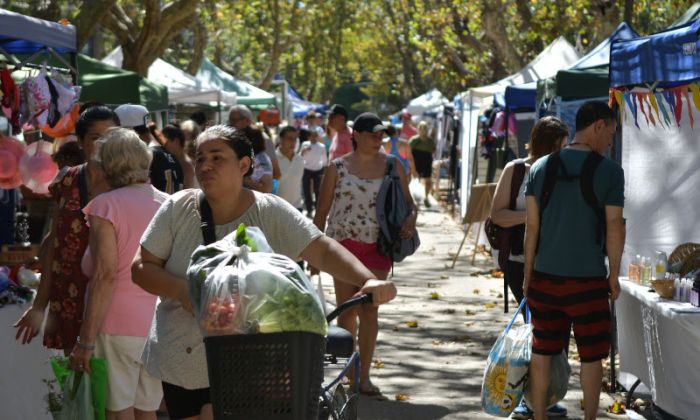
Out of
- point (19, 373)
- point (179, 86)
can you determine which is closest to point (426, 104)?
point (179, 86)

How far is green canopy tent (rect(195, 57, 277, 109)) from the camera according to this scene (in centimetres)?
2914

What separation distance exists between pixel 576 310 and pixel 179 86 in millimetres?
17653

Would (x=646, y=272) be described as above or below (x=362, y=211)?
below

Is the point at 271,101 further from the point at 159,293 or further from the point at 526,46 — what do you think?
the point at 159,293

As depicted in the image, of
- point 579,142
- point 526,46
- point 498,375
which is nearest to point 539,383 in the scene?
point 498,375

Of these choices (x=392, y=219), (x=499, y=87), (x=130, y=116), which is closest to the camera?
(x=130, y=116)

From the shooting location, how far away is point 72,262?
562 centimetres

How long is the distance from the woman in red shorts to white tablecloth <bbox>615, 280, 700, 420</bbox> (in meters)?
1.66

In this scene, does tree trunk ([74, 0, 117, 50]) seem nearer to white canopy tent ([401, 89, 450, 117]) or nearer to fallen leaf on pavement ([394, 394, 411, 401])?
fallen leaf on pavement ([394, 394, 411, 401])

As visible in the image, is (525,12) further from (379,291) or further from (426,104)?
(379,291)

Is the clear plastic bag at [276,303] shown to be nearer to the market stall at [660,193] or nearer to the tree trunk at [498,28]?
the market stall at [660,193]

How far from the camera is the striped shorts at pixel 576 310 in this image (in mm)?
6488

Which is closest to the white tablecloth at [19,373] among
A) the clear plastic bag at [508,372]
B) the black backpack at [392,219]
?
the clear plastic bag at [508,372]

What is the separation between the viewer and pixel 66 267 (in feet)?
18.4
